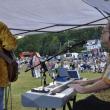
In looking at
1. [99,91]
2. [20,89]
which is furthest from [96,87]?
[20,89]

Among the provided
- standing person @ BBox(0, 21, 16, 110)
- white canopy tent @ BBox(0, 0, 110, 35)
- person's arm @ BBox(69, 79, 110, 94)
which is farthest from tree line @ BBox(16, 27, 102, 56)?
person's arm @ BBox(69, 79, 110, 94)

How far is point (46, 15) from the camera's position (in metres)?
6.66

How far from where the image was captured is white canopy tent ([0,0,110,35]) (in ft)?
19.2

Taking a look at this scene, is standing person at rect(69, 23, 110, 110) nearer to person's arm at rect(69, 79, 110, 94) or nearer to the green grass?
person's arm at rect(69, 79, 110, 94)

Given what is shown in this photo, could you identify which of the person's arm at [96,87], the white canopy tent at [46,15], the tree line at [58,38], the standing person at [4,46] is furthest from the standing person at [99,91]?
the standing person at [4,46]

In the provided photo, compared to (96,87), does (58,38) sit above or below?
above

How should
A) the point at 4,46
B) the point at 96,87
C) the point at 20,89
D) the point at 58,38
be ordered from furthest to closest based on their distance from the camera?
the point at 58,38, the point at 20,89, the point at 4,46, the point at 96,87

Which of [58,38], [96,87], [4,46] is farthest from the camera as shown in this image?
[58,38]

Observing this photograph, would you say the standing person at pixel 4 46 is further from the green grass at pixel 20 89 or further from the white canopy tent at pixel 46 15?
the green grass at pixel 20 89

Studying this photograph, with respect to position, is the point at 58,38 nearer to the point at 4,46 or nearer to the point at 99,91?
the point at 4,46

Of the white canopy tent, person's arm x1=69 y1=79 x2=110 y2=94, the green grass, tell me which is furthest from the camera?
the green grass

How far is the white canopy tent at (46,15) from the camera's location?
5.84 m

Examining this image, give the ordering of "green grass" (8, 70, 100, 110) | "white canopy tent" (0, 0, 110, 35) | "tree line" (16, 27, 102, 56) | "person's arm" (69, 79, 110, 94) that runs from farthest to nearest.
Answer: "green grass" (8, 70, 100, 110), "tree line" (16, 27, 102, 56), "white canopy tent" (0, 0, 110, 35), "person's arm" (69, 79, 110, 94)

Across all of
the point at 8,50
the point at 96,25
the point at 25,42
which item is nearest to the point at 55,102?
the point at 8,50
